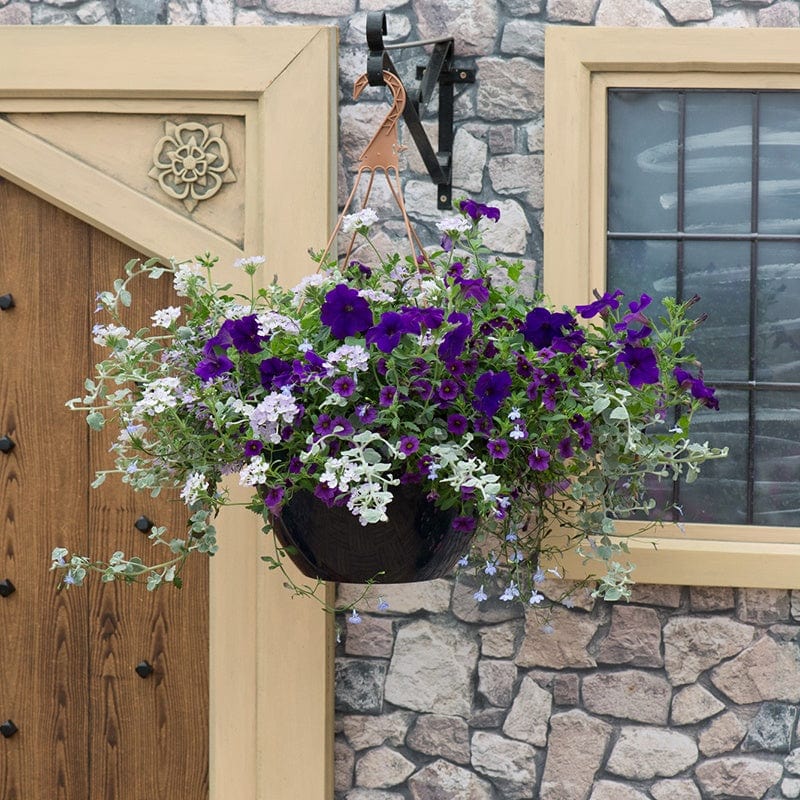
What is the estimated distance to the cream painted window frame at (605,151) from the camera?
275 centimetres

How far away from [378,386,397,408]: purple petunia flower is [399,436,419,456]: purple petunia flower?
0.23 feet

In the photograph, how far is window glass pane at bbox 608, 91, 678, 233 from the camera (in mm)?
2854

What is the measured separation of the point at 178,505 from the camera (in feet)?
9.75

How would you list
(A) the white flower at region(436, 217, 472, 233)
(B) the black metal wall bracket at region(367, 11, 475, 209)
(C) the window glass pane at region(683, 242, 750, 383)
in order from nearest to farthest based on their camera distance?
(A) the white flower at region(436, 217, 472, 233), (B) the black metal wall bracket at region(367, 11, 475, 209), (C) the window glass pane at region(683, 242, 750, 383)

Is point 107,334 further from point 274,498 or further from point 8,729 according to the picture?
point 8,729

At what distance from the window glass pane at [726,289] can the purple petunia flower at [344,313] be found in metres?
1.22

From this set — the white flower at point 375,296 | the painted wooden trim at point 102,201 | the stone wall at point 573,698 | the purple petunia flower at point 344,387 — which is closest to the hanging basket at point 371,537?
the purple petunia flower at point 344,387

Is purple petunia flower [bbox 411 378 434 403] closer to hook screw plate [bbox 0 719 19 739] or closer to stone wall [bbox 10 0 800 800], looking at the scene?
stone wall [bbox 10 0 800 800]

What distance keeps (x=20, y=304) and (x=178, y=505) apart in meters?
0.72

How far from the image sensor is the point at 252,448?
196cm

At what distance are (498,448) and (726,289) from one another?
3.84ft

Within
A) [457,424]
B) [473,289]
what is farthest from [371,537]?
[473,289]

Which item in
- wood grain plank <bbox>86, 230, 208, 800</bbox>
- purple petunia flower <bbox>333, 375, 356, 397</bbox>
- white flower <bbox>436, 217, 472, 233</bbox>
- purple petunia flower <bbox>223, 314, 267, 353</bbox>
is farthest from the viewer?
wood grain plank <bbox>86, 230, 208, 800</bbox>

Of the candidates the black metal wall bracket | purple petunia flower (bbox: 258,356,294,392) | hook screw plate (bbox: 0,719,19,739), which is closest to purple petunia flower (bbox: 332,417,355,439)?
purple petunia flower (bbox: 258,356,294,392)
